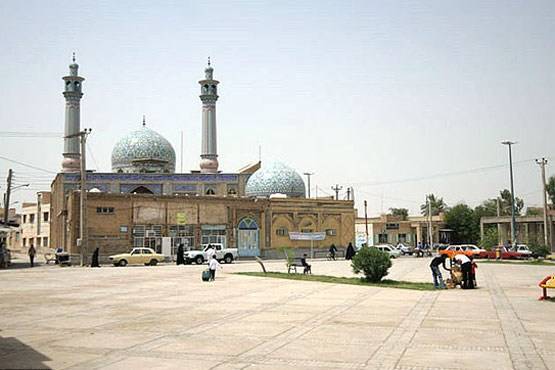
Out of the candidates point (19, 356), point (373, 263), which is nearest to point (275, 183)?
point (373, 263)

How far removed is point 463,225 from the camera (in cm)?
7419

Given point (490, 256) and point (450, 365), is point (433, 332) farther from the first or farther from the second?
point (490, 256)

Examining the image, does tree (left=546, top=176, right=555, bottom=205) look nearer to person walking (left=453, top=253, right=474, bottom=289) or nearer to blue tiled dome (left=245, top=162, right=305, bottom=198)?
blue tiled dome (left=245, top=162, right=305, bottom=198)

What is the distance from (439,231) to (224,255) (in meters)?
40.5

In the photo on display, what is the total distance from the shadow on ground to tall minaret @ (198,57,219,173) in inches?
2015

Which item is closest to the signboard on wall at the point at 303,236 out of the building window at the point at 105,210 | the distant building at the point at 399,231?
the building window at the point at 105,210

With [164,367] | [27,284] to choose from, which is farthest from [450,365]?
[27,284]

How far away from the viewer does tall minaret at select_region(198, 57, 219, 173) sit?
60.2m

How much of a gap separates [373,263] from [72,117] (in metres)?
43.0

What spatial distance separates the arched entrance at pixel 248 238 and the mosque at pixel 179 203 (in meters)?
0.08

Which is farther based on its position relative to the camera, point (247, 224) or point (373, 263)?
point (247, 224)

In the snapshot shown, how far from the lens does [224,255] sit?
40438 millimetres

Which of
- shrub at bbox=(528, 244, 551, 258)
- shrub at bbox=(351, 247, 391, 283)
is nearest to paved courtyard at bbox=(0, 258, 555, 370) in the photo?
shrub at bbox=(351, 247, 391, 283)

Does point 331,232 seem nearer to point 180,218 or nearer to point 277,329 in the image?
point 180,218
